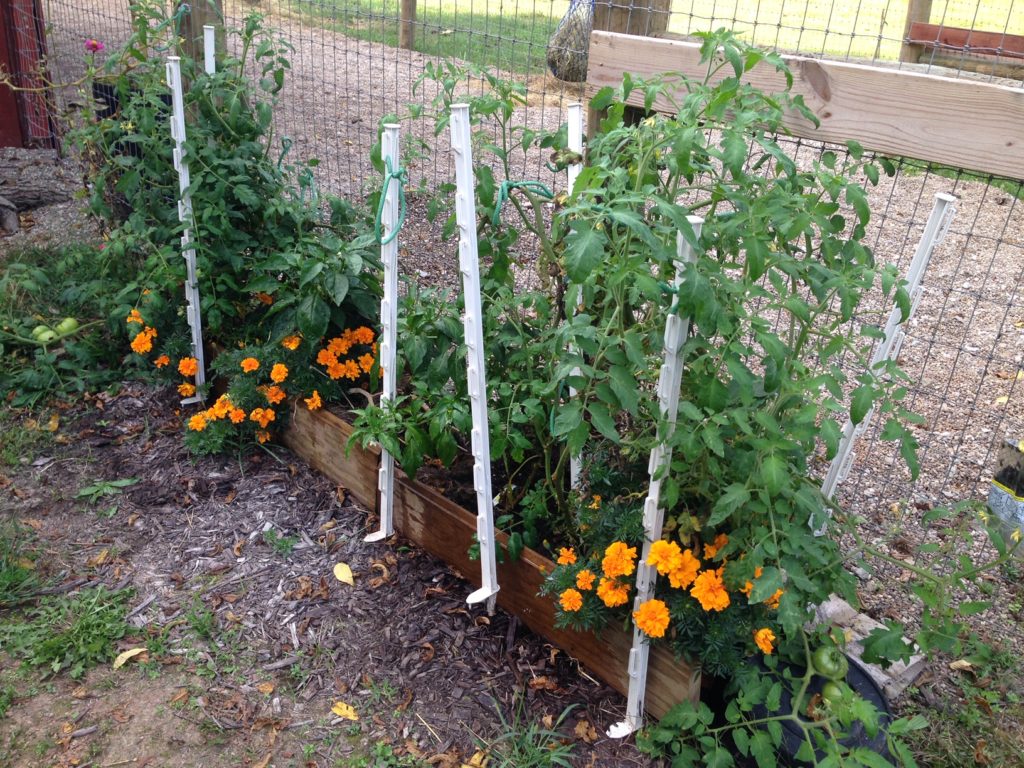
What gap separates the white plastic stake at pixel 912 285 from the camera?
2215mm

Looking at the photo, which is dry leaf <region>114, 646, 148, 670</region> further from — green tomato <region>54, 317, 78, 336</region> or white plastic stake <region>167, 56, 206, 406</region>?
green tomato <region>54, 317, 78, 336</region>

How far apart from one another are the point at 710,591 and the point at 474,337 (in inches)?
35.2

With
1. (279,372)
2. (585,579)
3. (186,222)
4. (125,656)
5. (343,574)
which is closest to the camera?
(585,579)

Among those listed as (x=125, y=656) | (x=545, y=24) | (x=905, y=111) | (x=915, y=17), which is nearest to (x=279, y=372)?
(x=125, y=656)

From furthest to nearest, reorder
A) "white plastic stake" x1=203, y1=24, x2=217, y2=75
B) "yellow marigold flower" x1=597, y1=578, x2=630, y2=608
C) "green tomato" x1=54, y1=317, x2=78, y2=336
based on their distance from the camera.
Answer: "green tomato" x1=54, y1=317, x2=78, y2=336 → "white plastic stake" x1=203, y1=24, x2=217, y2=75 → "yellow marigold flower" x1=597, y1=578, x2=630, y2=608

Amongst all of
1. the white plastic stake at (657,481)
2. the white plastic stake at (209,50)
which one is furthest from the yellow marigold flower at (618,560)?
the white plastic stake at (209,50)

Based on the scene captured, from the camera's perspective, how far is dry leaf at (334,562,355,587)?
287cm

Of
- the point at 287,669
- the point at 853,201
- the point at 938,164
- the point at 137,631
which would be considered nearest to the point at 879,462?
the point at 938,164

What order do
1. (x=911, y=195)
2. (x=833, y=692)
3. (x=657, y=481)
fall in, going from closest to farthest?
(x=833, y=692) → (x=657, y=481) → (x=911, y=195)

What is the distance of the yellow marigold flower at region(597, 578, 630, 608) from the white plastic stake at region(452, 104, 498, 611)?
42 cm

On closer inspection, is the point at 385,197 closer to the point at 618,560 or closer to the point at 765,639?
the point at 618,560

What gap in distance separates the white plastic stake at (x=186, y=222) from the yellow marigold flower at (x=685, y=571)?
2.30 m

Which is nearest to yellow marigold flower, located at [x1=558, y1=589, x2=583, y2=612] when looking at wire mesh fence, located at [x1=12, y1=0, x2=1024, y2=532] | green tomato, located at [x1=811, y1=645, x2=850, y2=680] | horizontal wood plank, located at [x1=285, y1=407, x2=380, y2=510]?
green tomato, located at [x1=811, y1=645, x2=850, y2=680]

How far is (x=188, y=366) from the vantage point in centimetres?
356
